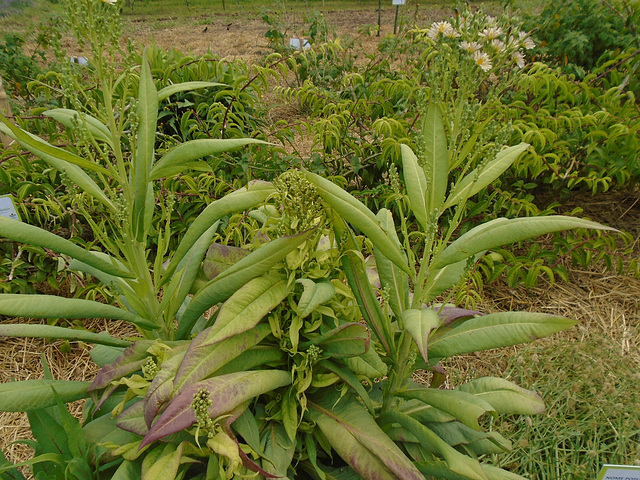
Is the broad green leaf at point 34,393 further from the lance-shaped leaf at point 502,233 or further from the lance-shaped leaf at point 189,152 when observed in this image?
the lance-shaped leaf at point 502,233

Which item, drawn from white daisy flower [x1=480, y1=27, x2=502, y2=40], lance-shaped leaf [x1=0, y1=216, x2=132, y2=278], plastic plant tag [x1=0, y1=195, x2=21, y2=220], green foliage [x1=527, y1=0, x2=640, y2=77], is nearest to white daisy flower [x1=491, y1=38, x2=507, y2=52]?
white daisy flower [x1=480, y1=27, x2=502, y2=40]

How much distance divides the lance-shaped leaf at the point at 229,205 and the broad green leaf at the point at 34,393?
1.08 ft

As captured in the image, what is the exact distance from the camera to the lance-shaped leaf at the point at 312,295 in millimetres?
808

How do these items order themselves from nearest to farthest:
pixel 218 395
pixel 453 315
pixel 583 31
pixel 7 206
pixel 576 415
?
pixel 218 395 → pixel 453 315 → pixel 576 415 → pixel 7 206 → pixel 583 31

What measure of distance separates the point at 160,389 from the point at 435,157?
2.47 ft

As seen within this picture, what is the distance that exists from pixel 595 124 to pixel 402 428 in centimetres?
182

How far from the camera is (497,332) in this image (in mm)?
927

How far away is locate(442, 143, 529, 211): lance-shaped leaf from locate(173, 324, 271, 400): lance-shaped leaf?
52cm

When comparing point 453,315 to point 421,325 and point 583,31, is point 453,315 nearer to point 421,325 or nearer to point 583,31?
point 421,325

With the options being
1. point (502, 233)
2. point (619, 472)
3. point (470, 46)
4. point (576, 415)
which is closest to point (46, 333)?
point (502, 233)

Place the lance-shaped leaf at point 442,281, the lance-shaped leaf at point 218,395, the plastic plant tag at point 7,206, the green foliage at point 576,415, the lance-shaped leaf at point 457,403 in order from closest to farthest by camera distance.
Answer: the lance-shaped leaf at point 218,395, the lance-shaped leaf at point 457,403, the lance-shaped leaf at point 442,281, the green foliage at point 576,415, the plastic plant tag at point 7,206

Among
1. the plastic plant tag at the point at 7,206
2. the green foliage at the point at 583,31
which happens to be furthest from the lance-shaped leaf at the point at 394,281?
the green foliage at the point at 583,31

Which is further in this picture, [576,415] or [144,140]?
[576,415]

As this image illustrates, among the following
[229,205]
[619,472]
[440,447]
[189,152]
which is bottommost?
[619,472]
